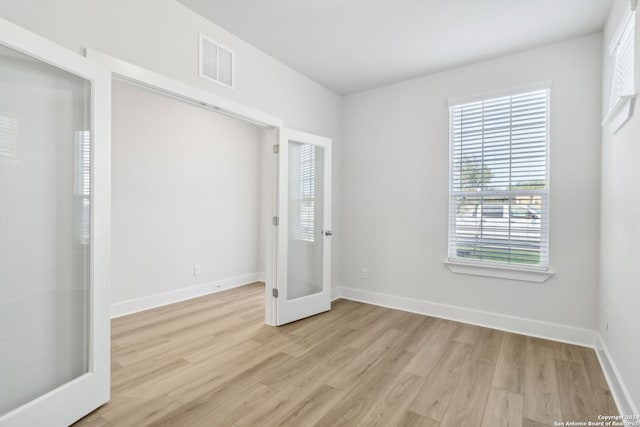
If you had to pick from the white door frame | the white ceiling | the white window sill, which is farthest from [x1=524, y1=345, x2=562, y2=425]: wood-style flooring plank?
the white ceiling

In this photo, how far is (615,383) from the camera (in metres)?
2.02

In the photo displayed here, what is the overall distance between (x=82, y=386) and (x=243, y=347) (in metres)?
1.19

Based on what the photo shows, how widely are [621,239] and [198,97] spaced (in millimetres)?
3127

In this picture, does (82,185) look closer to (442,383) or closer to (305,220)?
(305,220)

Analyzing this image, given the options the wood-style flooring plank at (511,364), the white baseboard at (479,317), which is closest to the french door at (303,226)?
the white baseboard at (479,317)

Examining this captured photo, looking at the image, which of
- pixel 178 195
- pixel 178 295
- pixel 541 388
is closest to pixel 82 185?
pixel 178 195

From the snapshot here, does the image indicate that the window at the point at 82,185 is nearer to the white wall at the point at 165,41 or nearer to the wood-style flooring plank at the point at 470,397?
the white wall at the point at 165,41

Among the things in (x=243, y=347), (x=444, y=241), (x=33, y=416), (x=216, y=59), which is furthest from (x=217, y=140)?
(x=33, y=416)

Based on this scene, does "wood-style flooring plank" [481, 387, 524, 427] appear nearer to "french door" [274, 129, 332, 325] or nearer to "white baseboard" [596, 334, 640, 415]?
"white baseboard" [596, 334, 640, 415]

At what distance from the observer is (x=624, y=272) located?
1907mm

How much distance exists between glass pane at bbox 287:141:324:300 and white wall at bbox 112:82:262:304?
1.54 m

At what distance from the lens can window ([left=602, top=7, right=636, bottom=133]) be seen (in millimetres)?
1827

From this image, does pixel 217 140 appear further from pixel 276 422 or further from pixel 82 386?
pixel 276 422

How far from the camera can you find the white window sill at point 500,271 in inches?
116
